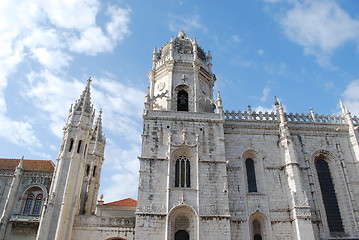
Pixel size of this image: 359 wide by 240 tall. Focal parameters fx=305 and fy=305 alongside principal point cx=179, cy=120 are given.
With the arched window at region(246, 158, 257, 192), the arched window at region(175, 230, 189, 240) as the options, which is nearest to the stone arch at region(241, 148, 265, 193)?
the arched window at region(246, 158, 257, 192)

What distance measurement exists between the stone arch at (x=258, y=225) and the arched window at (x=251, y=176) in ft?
6.06

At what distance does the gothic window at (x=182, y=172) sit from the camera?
2072cm

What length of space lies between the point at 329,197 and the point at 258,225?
590 cm

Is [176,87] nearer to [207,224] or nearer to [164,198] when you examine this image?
[164,198]

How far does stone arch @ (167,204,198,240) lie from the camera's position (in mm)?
19141

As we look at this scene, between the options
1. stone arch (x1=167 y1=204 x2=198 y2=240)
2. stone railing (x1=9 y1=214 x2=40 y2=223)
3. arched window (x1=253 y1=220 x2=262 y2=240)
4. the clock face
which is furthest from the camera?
the clock face

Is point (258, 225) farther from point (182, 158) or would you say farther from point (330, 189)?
point (182, 158)

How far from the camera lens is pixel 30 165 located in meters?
27.8

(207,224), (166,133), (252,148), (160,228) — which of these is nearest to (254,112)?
(252,148)

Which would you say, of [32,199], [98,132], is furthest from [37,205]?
[98,132]

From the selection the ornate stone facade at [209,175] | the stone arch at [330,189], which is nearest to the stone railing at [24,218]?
the ornate stone facade at [209,175]

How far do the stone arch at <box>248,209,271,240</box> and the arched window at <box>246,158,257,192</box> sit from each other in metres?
1.85

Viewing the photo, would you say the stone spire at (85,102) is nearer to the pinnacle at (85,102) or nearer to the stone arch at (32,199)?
the pinnacle at (85,102)

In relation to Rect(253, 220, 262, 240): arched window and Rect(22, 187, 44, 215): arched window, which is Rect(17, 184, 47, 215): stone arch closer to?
Rect(22, 187, 44, 215): arched window
